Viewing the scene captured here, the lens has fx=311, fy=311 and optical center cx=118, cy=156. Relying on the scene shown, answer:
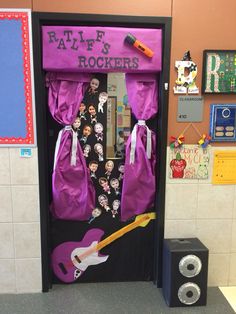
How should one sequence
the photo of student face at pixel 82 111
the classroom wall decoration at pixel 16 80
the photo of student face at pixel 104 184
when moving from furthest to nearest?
1. the photo of student face at pixel 104 184
2. the photo of student face at pixel 82 111
3. the classroom wall decoration at pixel 16 80

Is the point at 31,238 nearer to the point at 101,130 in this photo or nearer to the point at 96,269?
the point at 96,269

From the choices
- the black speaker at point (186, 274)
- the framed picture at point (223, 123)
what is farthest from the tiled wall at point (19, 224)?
the framed picture at point (223, 123)

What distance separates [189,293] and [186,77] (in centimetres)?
156

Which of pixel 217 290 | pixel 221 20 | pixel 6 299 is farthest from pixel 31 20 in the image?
pixel 217 290

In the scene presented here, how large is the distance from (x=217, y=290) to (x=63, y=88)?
1.96 m

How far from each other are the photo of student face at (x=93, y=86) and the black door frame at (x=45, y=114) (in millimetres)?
339

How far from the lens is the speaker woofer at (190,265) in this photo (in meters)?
2.20

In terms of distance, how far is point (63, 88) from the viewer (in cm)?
224

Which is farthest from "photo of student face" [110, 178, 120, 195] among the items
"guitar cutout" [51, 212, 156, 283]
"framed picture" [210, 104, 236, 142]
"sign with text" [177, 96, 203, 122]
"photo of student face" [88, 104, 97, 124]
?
"framed picture" [210, 104, 236, 142]

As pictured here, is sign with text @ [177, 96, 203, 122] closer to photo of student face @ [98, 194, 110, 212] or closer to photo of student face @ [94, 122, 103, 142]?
photo of student face @ [94, 122, 103, 142]

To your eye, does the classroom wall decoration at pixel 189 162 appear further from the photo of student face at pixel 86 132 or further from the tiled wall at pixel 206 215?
the photo of student face at pixel 86 132

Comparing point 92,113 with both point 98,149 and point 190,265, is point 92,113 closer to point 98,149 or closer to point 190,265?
point 98,149

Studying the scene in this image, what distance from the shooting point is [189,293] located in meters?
2.25

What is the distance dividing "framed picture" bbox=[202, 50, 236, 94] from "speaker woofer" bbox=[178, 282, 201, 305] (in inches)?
55.2
